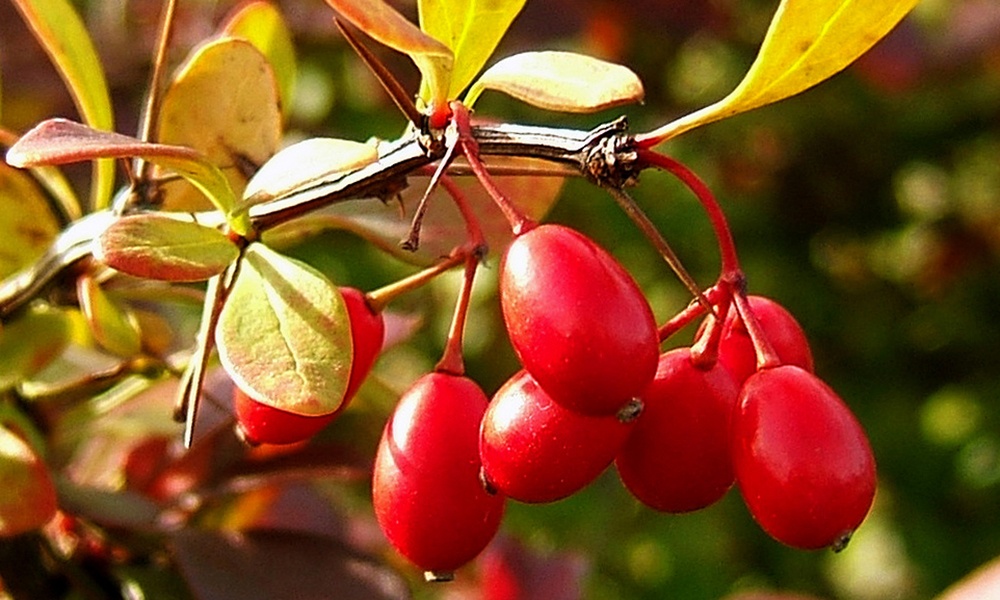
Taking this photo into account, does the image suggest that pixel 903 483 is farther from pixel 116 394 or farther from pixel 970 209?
pixel 116 394

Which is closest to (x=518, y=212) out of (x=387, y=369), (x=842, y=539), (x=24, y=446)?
(x=842, y=539)

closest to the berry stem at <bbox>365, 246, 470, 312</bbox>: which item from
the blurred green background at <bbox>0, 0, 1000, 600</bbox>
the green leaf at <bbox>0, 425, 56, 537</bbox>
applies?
the green leaf at <bbox>0, 425, 56, 537</bbox>

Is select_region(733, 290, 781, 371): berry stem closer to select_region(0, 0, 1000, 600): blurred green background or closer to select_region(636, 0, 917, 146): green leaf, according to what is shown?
select_region(636, 0, 917, 146): green leaf

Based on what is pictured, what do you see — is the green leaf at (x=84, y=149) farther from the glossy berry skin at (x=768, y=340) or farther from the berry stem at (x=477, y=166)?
the glossy berry skin at (x=768, y=340)

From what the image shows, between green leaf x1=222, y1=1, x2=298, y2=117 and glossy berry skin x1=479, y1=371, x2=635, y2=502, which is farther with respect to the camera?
green leaf x1=222, y1=1, x2=298, y2=117

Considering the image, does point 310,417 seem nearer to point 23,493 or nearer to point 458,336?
point 458,336

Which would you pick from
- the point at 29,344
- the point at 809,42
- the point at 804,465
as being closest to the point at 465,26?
the point at 809,42
